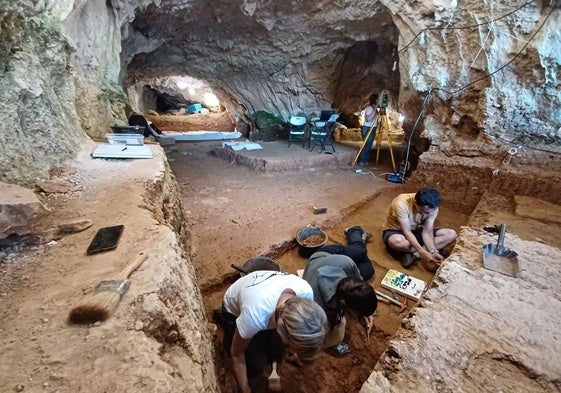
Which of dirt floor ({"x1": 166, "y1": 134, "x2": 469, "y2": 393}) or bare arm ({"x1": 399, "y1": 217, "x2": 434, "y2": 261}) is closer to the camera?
dirt floor ({"x1": 166, "y1": 134, "x2": 469, "y2": 393})

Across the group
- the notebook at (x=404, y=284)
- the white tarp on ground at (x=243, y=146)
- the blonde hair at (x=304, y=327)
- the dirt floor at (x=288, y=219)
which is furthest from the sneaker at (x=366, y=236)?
the white tarp on ground at (x=243, y=146)

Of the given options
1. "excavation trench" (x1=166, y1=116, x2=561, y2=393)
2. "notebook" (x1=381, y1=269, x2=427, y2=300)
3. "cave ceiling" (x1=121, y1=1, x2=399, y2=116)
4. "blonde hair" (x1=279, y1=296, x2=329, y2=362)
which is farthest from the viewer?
"cave ceiling" (x1=121, y1=1, x2=399, y2=116)

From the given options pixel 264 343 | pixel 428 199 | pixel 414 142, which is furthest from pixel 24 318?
pixel 414 142

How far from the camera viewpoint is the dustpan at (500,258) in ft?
6.82

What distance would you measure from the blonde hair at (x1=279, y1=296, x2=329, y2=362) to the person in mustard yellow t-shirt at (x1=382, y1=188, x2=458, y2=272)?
6.70 feet

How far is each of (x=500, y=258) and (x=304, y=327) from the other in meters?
1.83

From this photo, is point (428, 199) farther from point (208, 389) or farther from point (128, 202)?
point (128, 202)

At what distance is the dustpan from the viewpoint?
2.08m

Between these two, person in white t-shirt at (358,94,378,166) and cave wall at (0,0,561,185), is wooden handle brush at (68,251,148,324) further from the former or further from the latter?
person in white t-shirt at (358,94,378,166)

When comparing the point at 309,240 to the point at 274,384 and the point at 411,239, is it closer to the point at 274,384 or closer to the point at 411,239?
the point at 411,239

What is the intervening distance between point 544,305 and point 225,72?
992 centimetres

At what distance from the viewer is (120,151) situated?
3227 millimetres

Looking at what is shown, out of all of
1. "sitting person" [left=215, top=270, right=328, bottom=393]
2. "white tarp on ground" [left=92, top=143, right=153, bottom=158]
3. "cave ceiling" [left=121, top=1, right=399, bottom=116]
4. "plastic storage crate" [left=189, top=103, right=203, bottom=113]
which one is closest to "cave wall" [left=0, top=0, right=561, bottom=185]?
"cave ceiling" [left=121, top=1, right=399, bottom=116]

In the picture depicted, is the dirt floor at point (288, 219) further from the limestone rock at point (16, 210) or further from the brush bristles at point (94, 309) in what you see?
the limestone rock at point (16, 210)
